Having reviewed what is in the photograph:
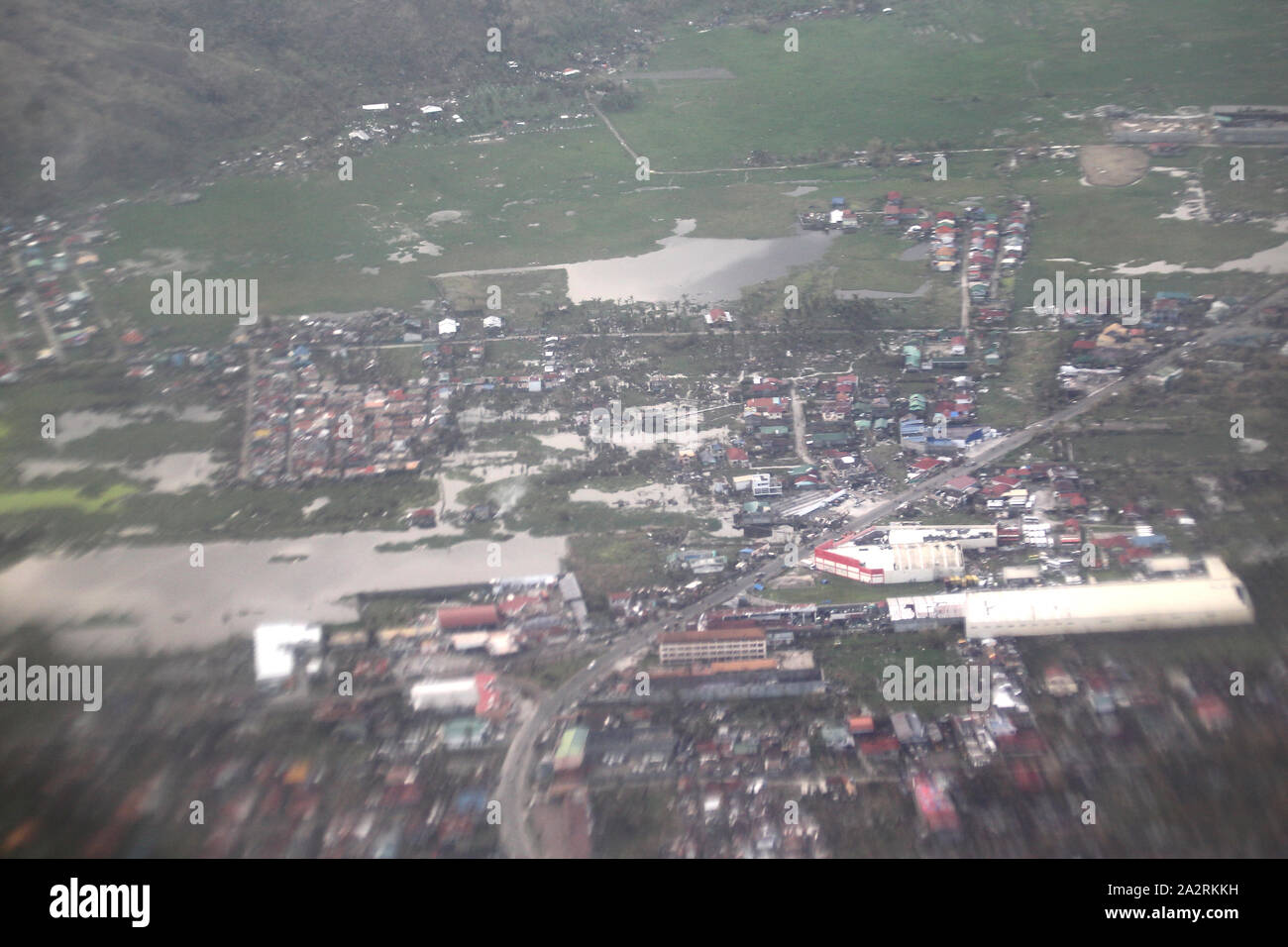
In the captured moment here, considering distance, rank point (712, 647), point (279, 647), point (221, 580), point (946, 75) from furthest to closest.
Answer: point (946, 75), point (221, 580), point (279, 647), point (712, 647)

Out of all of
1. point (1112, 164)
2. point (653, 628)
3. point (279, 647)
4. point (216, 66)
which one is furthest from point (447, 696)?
point (216, 66)

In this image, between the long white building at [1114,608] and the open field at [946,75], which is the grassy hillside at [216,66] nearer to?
the open field at [946,75]

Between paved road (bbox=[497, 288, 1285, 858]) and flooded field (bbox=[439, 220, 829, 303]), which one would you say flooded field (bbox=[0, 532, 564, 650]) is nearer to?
paved road (bbox=[497, 288, 1285, 858])

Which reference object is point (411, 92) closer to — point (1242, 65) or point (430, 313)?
point (430, 313)

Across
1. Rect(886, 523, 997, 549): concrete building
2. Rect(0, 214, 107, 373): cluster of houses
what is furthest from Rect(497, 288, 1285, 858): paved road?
Rect(0, 214, 107, 373): cluster of houses

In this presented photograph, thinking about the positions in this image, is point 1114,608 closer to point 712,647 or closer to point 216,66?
point 712,647

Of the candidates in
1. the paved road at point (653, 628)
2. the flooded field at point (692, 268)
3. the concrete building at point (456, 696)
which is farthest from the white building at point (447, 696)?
the flooded field at point (692, 268)

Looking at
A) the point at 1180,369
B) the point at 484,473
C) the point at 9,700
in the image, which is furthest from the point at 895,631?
the point at 9,700
